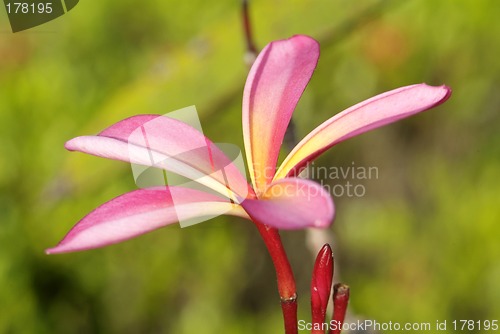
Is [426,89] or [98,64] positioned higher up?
[98,64]

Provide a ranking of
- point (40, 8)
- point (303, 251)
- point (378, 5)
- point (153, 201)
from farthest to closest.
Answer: point (303, 251) → point (40, 8) → point (378, 5) → point (153, 201)

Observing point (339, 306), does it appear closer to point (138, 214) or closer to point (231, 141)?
point (138, 214)

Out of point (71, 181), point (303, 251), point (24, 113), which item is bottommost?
point (303, 251)

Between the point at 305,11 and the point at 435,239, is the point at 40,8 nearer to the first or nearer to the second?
the point at 305,11

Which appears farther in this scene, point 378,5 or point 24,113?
point 24,113

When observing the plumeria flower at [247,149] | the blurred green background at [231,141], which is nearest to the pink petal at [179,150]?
the plumeria flower at [247,149]

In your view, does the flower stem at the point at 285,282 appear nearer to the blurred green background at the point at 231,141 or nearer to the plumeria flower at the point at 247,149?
the plumeria flower at the point at 247,149

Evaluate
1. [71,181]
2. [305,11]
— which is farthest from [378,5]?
[71,181]
